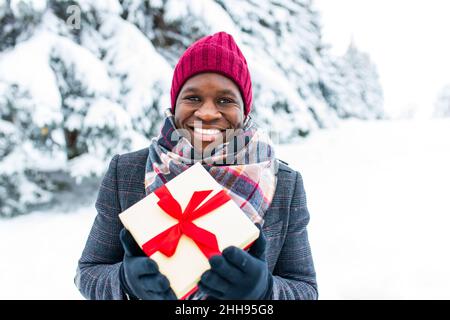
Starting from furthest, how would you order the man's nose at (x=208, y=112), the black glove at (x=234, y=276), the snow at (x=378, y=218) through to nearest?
the snow at (x=378, y=218) → the man's nose at (x=208, y=112) → the black glove at (x=234, y=276)

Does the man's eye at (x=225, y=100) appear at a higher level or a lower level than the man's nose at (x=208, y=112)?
higher

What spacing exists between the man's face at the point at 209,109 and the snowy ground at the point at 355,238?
93.8 inches

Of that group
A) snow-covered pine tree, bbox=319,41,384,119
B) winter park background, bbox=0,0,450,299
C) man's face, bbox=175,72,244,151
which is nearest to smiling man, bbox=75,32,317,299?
man's face, bbox=175,72,244,151

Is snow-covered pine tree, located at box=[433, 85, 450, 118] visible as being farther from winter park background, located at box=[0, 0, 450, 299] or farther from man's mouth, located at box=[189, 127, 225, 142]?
man's mouth, located at box=[189, 127, 225, 142]

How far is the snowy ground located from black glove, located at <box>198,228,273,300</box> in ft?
7.77

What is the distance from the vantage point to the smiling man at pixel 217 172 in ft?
3.75

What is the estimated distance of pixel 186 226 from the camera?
101 cm

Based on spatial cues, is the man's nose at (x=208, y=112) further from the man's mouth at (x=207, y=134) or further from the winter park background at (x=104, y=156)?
the winter park background at (x=104, y=156)

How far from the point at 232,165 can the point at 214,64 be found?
0.37m

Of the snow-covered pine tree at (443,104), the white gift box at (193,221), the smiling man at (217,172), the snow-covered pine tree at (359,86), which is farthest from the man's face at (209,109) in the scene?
the snow-covered pine tree at (443,104)

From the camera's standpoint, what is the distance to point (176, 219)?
1027mm

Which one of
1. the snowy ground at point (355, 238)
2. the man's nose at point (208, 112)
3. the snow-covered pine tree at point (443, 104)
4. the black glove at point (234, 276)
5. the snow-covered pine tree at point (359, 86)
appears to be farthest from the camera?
the snow-covered pine tree at point (443, 104)

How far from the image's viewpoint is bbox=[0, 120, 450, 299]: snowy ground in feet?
10.0
